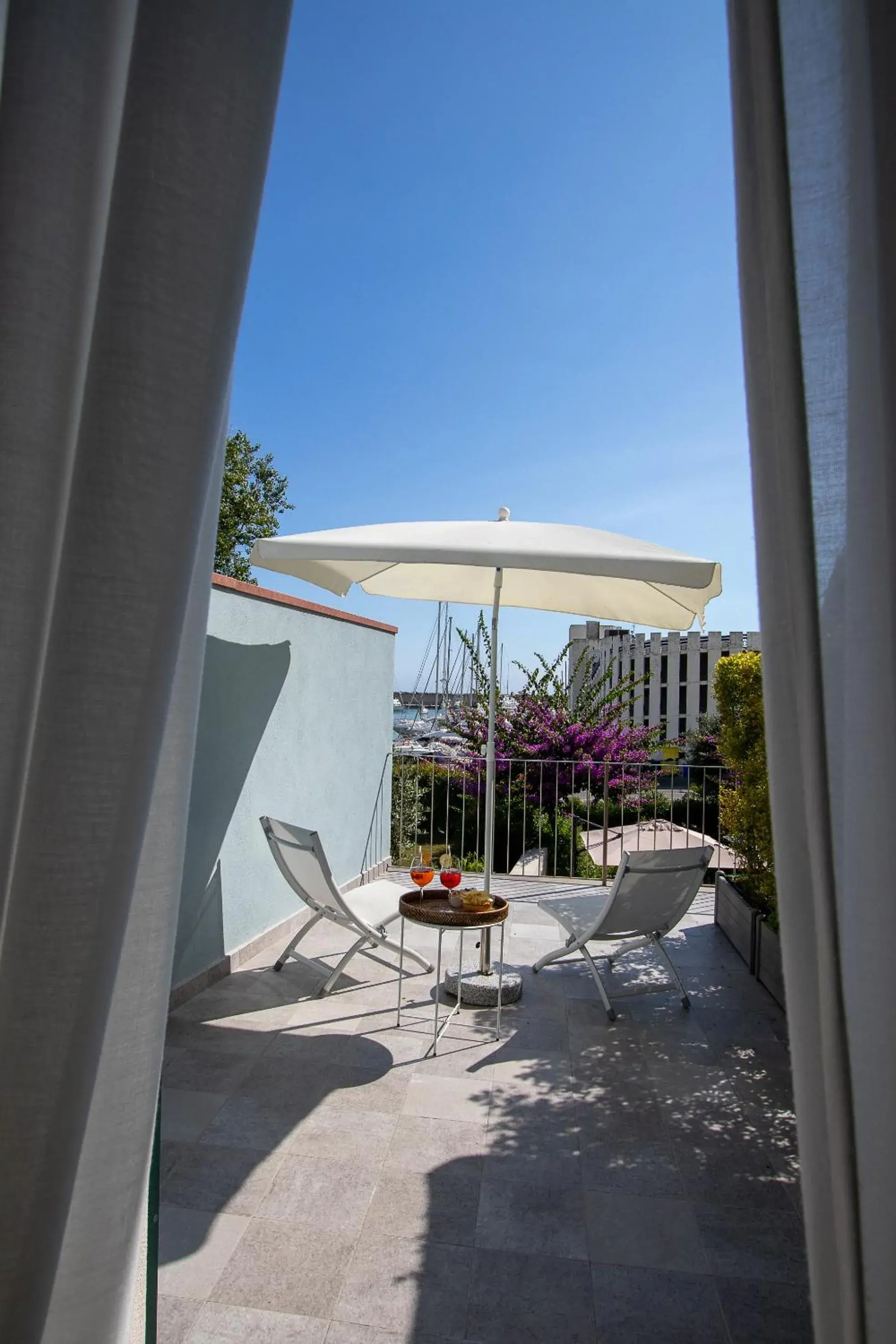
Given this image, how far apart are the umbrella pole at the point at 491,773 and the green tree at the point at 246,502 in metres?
12.8

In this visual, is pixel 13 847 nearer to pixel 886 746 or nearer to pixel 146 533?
pixel 146 533

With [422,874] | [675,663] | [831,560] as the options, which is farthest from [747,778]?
[675,663]

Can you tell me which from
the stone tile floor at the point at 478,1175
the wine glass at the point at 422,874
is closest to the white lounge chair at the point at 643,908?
the stone tile floor at the point at 478,1175

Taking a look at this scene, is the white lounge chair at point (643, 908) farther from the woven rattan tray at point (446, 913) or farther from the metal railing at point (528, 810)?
the metal railing at point (528, 810)

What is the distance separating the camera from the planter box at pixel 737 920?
4.42 meters

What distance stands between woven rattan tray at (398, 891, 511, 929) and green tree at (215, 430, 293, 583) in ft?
44.7

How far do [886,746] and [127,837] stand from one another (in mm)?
811

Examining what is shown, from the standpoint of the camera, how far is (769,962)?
13.5ft

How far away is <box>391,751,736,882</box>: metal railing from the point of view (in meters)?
7.41

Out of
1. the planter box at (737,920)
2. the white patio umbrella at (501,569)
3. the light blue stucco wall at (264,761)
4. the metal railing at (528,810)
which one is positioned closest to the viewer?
the white patio umbrella at (501,569)

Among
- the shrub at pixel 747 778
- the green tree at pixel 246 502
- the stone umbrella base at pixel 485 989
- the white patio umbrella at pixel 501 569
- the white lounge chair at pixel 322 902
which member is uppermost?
the green tree at pixel 246 502

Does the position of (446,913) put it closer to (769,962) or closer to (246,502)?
(769,962)

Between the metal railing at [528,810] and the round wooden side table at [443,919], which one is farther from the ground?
the metal railing at [528,810]

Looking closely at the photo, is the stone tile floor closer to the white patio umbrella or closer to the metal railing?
the white patio umbrella
